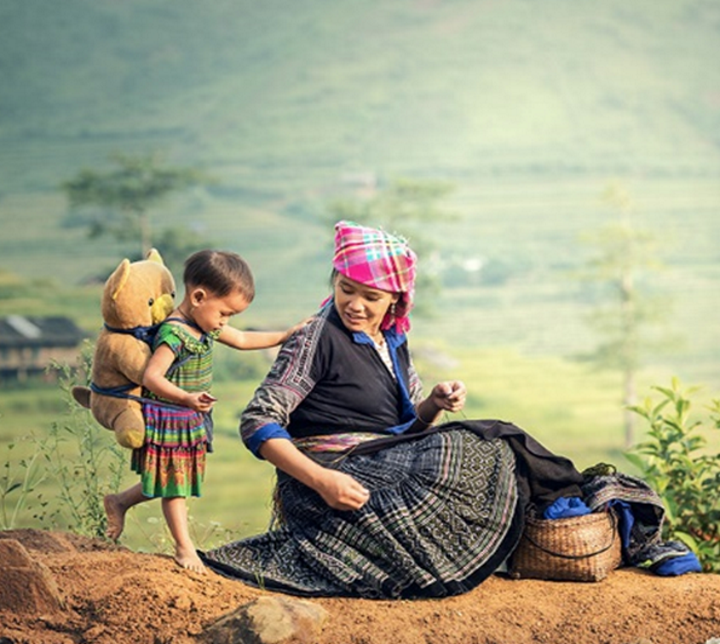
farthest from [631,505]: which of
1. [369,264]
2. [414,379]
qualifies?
[369,264]

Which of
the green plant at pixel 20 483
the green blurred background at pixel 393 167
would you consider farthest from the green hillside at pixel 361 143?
the green plant at pixel 20 483

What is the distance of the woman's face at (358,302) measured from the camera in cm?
393

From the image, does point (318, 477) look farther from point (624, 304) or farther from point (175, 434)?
point (624, 304)

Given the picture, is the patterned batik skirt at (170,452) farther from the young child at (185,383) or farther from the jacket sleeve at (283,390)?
the jacket sleeve at (283,390)

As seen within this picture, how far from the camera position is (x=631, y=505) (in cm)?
409

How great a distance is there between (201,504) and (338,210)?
7489 millimetres

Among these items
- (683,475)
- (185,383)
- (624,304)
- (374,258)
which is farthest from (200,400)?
(624,304)

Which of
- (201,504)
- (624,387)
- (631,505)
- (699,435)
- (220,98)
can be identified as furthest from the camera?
(220,98)

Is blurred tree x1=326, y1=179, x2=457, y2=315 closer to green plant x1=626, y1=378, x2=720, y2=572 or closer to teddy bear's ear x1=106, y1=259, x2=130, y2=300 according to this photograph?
green plant x1=626, y1=378, x2=720, y2=572

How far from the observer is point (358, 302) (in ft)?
Result: 12.9

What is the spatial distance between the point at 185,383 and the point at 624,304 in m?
23.3

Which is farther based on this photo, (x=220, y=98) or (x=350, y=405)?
(x=220, y=98)

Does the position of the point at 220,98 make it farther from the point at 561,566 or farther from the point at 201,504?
the point at 561,566

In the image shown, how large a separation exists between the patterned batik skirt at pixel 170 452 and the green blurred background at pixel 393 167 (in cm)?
1900
